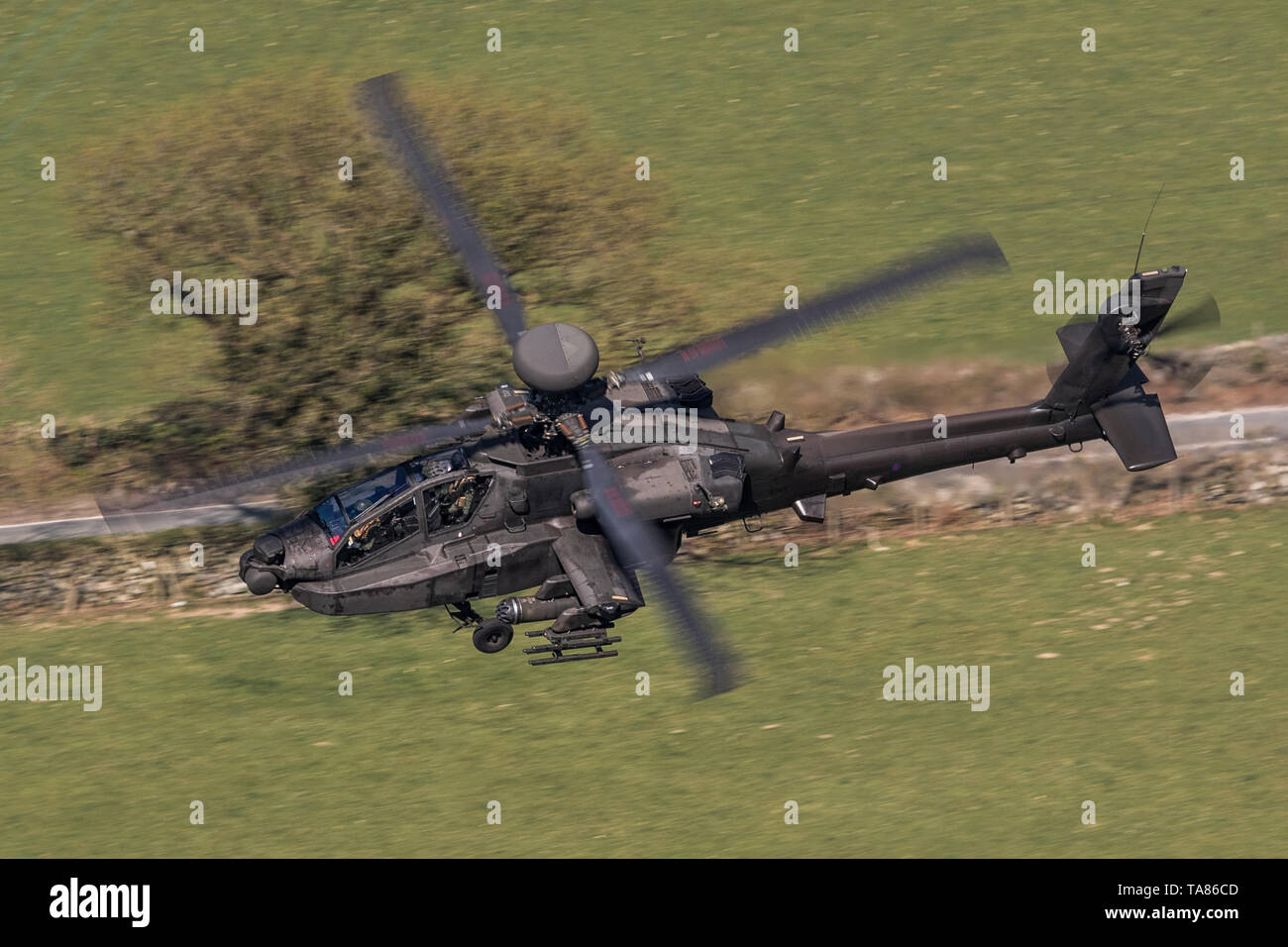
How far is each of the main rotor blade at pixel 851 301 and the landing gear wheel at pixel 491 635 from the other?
19.9ft

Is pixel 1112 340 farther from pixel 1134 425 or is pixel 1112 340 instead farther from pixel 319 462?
pixel 319 462

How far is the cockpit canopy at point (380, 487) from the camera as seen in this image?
104ft

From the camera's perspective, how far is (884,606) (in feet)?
115

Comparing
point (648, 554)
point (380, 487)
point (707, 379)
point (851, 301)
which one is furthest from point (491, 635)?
point (707, 379)

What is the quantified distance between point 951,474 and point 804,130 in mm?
13325

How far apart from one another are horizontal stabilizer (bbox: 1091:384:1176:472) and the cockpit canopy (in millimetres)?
11759

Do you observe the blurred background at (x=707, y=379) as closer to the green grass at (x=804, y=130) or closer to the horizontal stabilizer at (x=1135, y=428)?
the green grass at (x=804, y=130)

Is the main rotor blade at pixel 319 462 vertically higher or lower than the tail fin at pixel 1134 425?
lower

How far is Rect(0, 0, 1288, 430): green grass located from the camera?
137 ft

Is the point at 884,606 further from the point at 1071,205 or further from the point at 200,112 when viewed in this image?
the point at 200,112

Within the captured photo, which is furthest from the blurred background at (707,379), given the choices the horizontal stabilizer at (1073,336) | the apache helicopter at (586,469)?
the horizontal stabilizer at (1073,336)

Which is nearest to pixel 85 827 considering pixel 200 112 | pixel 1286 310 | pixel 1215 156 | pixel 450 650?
pixel 450 650

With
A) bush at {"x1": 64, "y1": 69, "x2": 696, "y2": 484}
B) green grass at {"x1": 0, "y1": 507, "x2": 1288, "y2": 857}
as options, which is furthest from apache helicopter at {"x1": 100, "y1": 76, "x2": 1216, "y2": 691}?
bush at {"x1": 64, "y1": 69, "x2": 696, "y2": 484}

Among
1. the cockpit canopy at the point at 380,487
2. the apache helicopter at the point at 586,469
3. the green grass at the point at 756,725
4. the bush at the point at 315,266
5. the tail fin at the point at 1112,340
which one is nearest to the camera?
the apache helicopter at the point at 586,469
